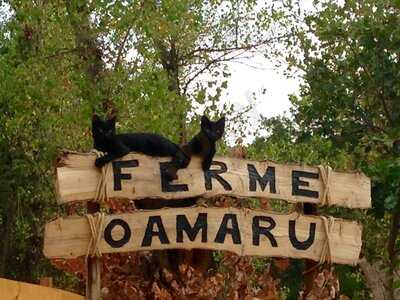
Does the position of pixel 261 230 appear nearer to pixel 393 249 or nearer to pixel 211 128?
pixel 211 128

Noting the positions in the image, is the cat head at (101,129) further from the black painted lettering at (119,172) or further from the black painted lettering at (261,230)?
the black painted lettering at (261,230)

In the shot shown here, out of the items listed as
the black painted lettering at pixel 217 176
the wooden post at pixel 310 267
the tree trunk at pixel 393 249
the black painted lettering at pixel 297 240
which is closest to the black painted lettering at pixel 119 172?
the black painted lettering at pixel 217 176

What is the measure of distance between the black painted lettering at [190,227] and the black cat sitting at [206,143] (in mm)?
311

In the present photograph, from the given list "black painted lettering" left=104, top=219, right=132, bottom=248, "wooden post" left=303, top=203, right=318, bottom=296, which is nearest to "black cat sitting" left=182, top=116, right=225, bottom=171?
"black painted lettering" left=104, top=219, right=132, bottom=248

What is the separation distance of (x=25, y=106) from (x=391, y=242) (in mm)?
4978

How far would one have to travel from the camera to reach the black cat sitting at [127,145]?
557cm

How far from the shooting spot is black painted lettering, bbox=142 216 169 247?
18.1 feet

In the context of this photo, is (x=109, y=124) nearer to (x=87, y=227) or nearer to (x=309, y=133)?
(x=87, y=227)

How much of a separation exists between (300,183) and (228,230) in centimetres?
60

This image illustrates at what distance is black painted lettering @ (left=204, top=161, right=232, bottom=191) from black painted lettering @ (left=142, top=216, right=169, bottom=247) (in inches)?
14.9

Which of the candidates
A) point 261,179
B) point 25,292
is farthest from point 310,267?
point 25,292

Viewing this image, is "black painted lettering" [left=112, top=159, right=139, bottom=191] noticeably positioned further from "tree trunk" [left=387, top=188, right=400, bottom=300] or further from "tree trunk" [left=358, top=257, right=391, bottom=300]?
"tree trunk" [left=358, top=257, right=391, bottom=300]

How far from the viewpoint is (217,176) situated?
18.9 ft

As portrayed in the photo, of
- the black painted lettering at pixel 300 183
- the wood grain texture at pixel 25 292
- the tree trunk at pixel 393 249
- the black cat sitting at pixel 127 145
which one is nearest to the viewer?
the wood grain texture at pixel 25 292
